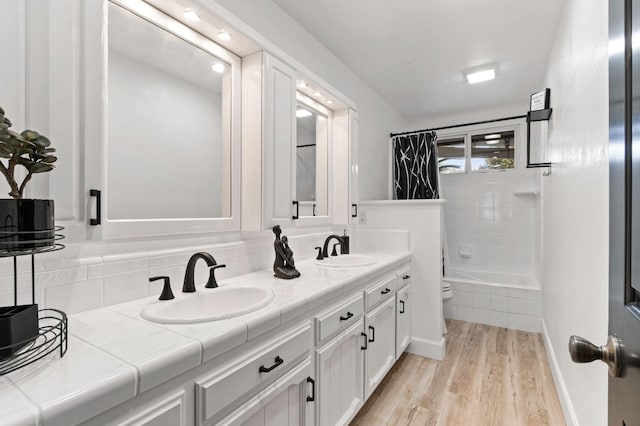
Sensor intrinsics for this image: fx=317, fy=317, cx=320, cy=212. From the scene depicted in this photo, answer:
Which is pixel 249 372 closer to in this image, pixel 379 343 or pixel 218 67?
pixel 379 343

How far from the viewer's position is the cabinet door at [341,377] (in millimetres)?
1386

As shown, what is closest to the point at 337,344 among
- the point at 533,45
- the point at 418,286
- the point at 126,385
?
the point at 126,385

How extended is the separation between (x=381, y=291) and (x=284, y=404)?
1.01 meters

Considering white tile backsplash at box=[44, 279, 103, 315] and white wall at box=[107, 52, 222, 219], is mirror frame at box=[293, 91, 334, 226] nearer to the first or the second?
white wall at box=[107, 52, 222, 219]

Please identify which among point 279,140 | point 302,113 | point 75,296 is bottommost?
point 75,296

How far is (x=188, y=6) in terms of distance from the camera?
128cm

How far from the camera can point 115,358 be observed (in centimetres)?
73

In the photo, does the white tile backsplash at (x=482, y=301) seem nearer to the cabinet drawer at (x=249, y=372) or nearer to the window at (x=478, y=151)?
the window at (x=478, y=151)

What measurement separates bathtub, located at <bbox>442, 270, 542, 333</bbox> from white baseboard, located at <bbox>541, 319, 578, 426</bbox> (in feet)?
1.78

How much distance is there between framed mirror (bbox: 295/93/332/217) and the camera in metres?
2.13

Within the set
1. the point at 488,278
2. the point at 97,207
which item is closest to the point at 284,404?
the point at 97,207

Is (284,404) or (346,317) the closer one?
(284,404)

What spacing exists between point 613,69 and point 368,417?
1968 millimetres

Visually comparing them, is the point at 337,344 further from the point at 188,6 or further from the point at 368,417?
the point at 188,6
